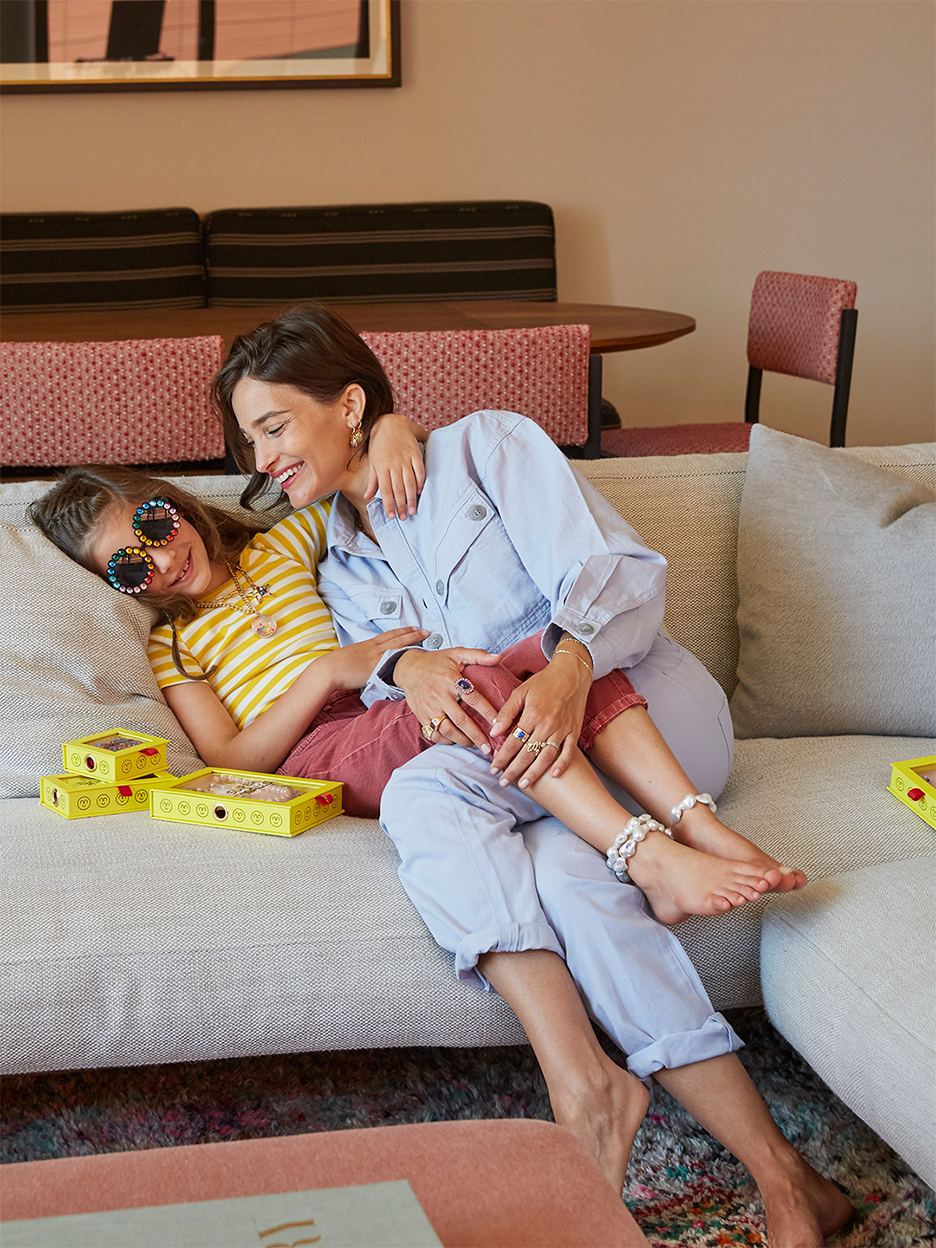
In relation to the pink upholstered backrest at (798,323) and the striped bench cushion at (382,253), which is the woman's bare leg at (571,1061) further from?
the striped bench cushion at (382,253)

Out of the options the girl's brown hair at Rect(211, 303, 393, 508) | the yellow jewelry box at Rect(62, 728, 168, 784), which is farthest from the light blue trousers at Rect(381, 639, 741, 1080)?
the girl's brown hair at Rect(211, 303, 393, 508)

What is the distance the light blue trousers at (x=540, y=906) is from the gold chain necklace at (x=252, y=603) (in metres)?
0.40

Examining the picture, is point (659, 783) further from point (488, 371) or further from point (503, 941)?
point (488, 371)

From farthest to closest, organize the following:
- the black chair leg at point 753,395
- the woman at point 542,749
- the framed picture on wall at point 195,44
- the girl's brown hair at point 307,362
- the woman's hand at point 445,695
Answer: the framed picture on wall at point 195,44 → the black chair leg at point 753,395 → the girl's brown hair at point 307,362 → the woman's hand at point 445,695 → the woman at point 542,749

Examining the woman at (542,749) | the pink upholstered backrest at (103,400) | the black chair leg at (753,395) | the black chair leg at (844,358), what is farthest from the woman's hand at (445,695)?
the black chair leg at (753,395)

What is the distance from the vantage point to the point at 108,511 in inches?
65.7

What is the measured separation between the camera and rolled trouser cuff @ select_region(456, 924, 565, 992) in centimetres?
121

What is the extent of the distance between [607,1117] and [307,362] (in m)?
1.06

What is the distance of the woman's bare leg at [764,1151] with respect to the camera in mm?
1101

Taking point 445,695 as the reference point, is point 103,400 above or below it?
above

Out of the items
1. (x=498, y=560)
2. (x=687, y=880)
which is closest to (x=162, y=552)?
(x=498, y=560)

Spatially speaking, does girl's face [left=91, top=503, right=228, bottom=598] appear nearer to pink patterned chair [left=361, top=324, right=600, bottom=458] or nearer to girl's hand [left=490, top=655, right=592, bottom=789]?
girl's hand [left=490, top=655, right=592, bottom=789]

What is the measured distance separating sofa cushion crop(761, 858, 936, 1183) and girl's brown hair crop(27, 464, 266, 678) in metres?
0.92

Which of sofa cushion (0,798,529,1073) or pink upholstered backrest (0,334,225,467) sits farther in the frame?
pink upholstered backrest (0,334,225,467)
